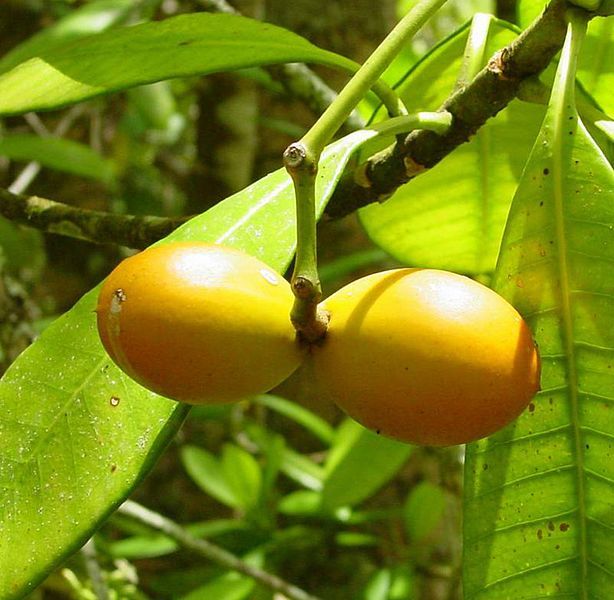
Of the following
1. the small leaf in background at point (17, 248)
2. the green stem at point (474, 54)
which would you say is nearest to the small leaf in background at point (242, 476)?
the small leaf in background at point (17, 248)

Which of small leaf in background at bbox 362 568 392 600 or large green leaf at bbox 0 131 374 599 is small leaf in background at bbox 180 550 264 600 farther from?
large green leaf at bbox 0 131 374 599

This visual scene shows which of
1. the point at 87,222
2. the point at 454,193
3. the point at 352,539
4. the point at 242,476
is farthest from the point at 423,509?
the point at 87,222

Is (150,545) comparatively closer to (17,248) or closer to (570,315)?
(17,248)

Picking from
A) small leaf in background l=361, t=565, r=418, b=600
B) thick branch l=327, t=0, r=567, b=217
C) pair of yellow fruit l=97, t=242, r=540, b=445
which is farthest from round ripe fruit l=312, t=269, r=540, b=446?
small leaf in background l=361, t=565, r=418, b=600

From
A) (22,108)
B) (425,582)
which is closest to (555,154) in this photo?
(22,108)

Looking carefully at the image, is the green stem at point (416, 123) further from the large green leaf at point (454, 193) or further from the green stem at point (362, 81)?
the large green leaf at point (454, 193)

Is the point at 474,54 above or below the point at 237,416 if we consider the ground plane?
above
